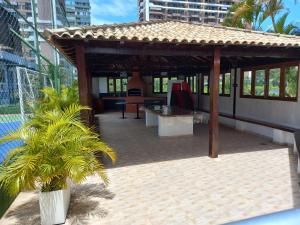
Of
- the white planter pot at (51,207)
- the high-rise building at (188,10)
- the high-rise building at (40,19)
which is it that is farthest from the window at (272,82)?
the high-rise building at (188,10)

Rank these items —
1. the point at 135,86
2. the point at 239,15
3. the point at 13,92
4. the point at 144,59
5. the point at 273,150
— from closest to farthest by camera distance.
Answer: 1. the point at 13,92
2. the point at 273,150
3. the point at 144,59
4. the point at 239,15
5. the point at 135,86

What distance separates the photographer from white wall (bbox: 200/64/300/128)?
22.7 feet

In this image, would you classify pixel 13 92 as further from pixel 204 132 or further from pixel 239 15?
pixel 239 15

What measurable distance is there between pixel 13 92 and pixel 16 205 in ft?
10.3

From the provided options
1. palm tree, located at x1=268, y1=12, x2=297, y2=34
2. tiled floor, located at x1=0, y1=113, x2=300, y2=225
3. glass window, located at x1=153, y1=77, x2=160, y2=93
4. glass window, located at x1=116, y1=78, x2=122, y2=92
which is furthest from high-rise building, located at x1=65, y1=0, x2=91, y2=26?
tiled floor, located at x1=0, y1=113, x2=300, y2=225

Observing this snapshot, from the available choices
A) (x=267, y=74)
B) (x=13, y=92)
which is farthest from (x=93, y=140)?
(x=267, y=74)

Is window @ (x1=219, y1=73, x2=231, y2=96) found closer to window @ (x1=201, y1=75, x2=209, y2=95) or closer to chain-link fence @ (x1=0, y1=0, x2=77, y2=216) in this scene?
window @ (x1=201, y1=75, x2=209, y2=95)

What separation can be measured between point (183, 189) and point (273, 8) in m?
9.89

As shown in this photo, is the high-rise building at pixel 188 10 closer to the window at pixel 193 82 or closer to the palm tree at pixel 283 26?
the window at pixel 193 82

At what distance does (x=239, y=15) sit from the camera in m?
10.5

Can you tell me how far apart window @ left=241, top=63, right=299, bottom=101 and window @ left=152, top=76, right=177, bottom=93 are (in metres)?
6.96

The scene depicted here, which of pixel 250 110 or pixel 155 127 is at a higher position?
pixel 250 110

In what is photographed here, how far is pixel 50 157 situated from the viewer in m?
2.63

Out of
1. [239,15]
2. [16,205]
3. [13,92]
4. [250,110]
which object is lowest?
[16,205]
